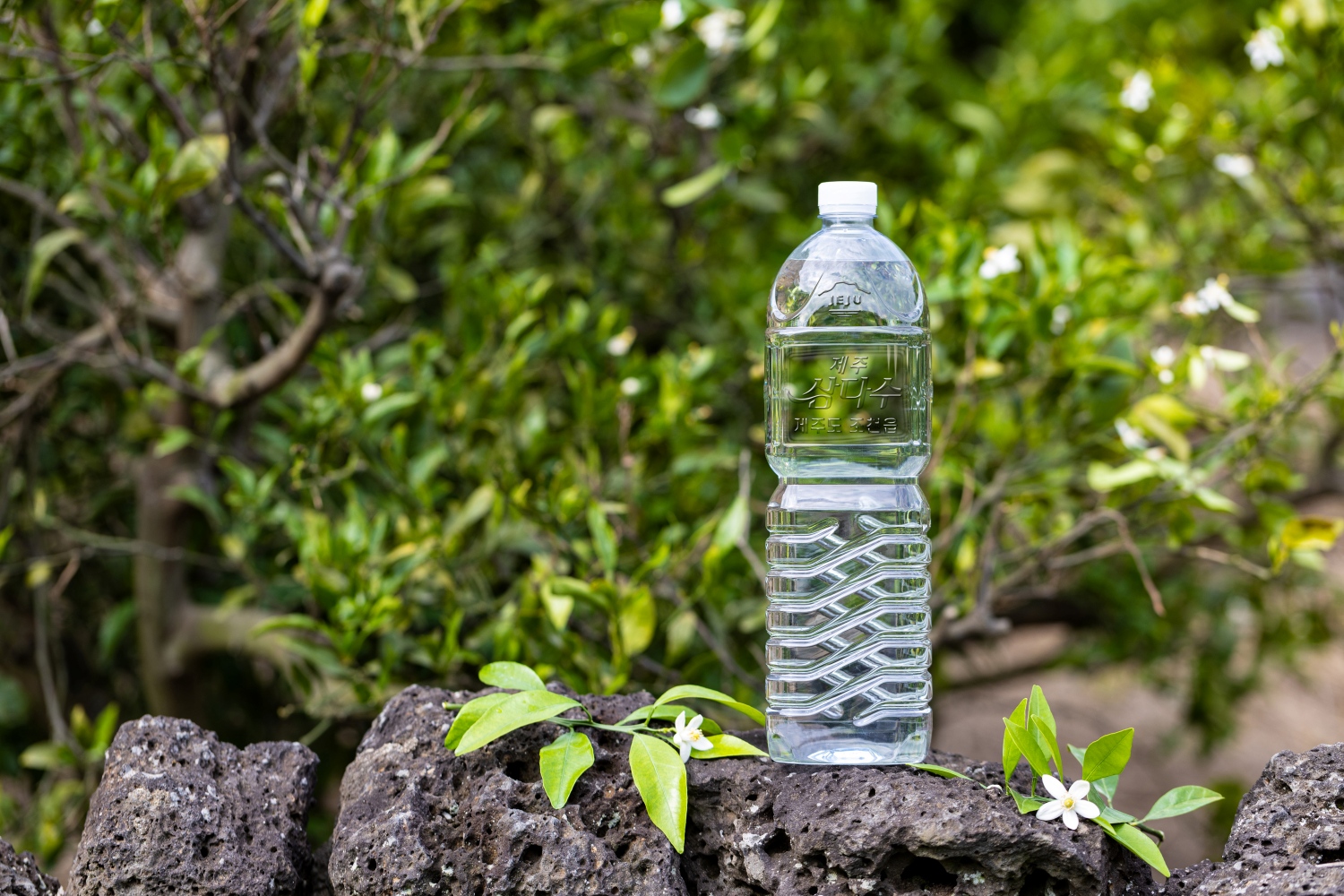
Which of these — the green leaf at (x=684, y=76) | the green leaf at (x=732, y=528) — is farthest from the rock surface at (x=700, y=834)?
the green leaf at (x=684, y=76)

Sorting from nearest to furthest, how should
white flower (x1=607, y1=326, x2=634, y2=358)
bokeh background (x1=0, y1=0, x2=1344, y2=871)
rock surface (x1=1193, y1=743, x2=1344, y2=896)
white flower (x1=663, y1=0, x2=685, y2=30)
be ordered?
rock surface (x1=1193, y1=743, x2=1344, y2=896) → bokeh background (x1=0, y1=0, x2=1344, y2=871) → white flower (x1=663, y1=0, x2=685, y2=30) → white flower (x1=607, y1=326, x2=634, y2=358)

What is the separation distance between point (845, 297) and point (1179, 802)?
3.43ft

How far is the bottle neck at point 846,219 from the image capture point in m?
2.12

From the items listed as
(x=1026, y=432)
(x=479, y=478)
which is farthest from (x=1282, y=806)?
(x=479, y=478)

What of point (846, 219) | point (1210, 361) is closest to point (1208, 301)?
point (1210, 361)

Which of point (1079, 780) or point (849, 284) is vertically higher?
point (849, 284)

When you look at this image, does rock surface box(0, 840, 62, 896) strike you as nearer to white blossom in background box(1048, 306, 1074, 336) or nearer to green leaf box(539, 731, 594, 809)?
green leaf box(539, 731, 594, 809)

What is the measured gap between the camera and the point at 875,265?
2.24 meters

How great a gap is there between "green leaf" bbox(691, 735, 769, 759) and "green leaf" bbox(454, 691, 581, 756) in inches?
9.2

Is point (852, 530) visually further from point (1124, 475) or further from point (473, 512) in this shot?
point (473, 512)

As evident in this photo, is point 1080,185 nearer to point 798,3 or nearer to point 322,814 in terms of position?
point 798,3

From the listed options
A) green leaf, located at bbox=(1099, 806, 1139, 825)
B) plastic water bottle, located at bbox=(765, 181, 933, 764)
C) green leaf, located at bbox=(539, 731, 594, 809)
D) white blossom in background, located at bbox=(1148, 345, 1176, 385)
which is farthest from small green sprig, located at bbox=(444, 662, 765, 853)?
white blossom in background, located at bbox=(1148, 345, 1176, 385)

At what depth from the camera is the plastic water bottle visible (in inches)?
86.9

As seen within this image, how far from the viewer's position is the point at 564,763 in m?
1.92
